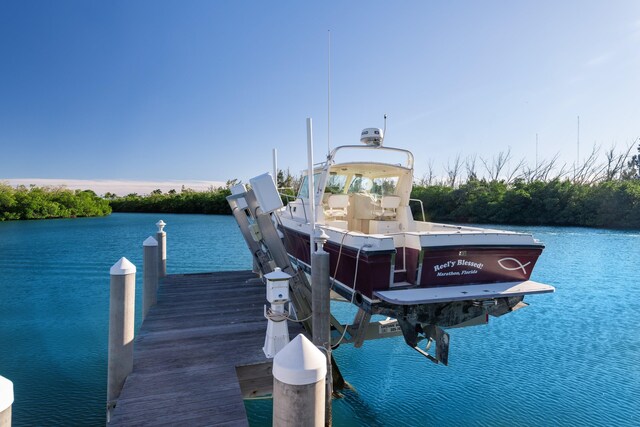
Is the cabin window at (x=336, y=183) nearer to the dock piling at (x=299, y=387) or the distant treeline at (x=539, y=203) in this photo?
the dock piling at (x=299, y=387)

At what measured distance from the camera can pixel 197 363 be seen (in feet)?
14.2

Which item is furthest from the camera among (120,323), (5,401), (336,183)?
(336,183)

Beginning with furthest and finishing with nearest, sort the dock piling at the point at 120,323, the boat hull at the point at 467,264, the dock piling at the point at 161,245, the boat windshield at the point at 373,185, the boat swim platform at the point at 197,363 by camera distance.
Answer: the dock piling at the point at 161,245 → the boat windshield at the point at 373,185 → the boat hull at the point at 467,264 → the dock piling at the point at 120,323 → the boat swim platform at the point at 197,363

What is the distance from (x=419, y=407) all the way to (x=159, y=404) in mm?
3982

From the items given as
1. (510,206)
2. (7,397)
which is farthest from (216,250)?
(510,206)

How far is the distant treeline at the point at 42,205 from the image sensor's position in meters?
45.7

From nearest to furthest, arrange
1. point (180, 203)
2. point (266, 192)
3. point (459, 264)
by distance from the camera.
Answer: point (459, 264), point (266, 192), point (180, 203)

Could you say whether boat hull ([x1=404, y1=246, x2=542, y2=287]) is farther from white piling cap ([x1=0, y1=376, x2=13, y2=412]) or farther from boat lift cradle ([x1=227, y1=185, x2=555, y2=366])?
white piling cap ([x1=0, y1=376, x2=13, y2=412])

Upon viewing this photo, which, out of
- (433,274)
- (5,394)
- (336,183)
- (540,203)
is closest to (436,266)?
(433,274)

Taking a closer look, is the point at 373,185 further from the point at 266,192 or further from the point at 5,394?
the point at 5,394

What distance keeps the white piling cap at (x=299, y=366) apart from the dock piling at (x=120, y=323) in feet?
7.41

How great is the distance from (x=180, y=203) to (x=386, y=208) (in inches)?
2594

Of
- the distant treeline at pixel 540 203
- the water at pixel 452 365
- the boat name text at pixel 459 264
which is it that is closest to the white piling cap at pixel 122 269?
the water at pixel 452 365

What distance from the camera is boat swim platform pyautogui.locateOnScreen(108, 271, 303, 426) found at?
338 cm
